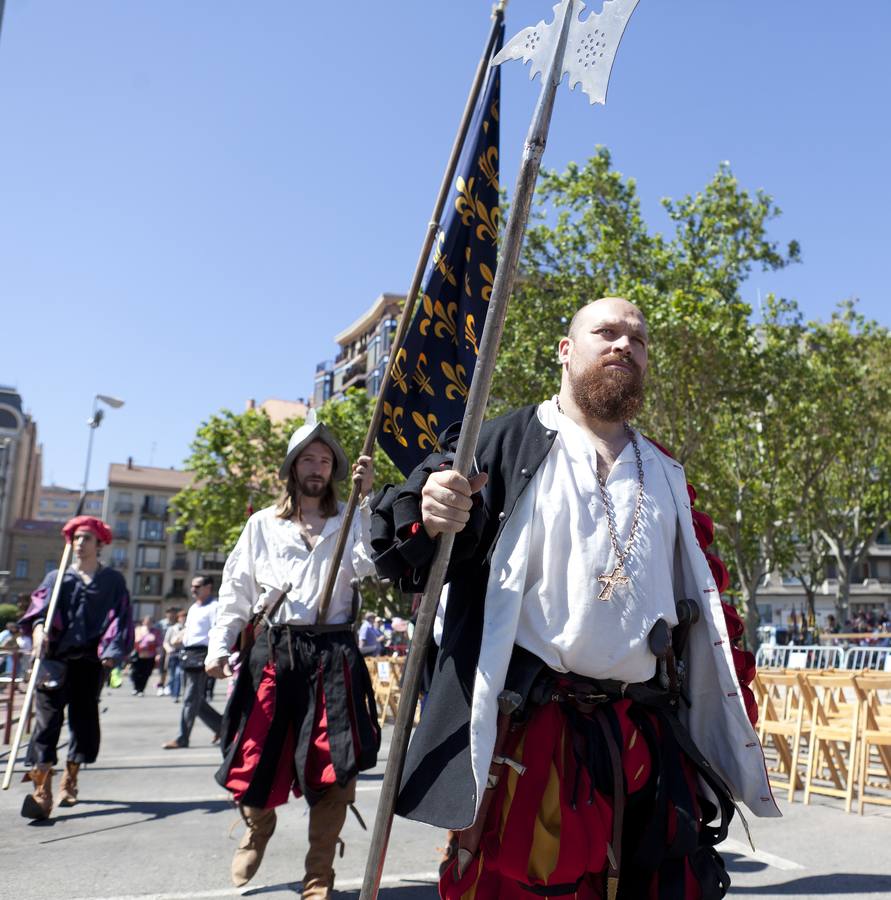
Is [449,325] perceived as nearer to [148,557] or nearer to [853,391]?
[853,391]

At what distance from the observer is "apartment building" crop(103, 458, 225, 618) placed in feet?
302

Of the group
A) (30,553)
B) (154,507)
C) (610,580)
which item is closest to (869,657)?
(610,580)

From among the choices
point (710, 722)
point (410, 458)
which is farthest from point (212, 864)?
point (710, 722)

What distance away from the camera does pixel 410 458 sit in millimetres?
4398

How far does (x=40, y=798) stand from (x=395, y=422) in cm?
362

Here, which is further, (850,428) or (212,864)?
(850,428)

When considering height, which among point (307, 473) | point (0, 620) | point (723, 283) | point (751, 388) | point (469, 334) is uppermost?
point (723, 283)

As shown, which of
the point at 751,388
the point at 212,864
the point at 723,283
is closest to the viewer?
the point at 212,864

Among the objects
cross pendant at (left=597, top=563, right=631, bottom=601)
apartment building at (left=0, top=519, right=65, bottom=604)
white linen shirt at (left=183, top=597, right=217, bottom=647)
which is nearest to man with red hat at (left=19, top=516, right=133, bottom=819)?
white linen shirt at (left=183, top=597, right=217, bottom=647)

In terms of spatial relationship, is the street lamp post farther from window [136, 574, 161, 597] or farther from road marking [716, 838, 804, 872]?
window [136, 574, 161, 597]

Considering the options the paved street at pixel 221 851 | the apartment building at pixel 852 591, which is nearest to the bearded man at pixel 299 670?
the paved street at pixel 221 851

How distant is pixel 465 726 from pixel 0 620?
1656 inches

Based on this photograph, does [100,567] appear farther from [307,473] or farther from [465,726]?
[465,726]

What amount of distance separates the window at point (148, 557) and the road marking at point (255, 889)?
93.7m
